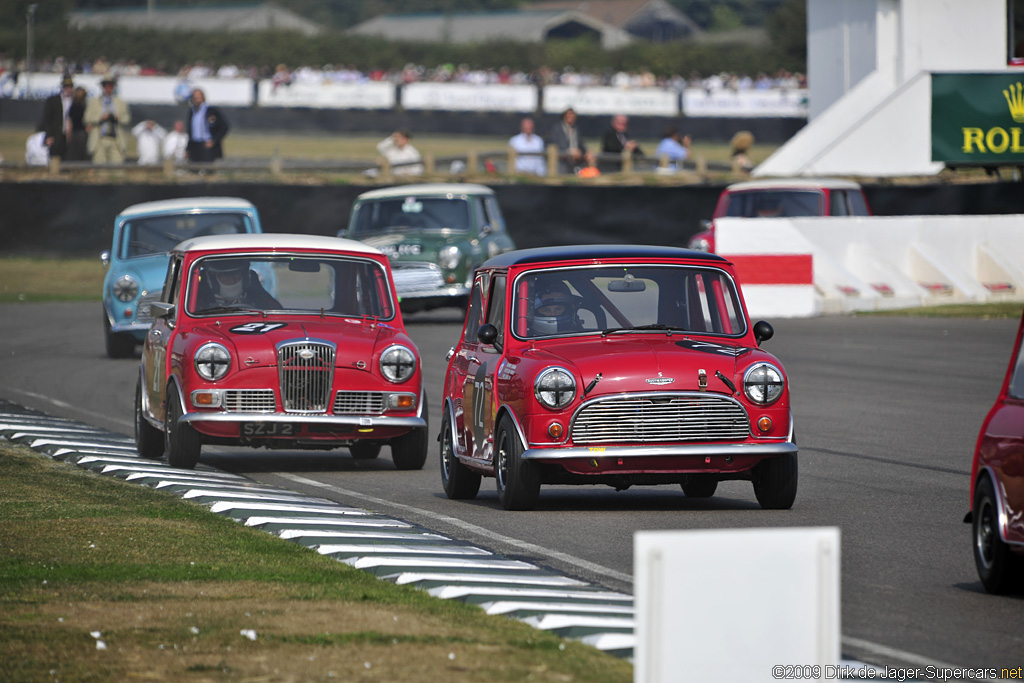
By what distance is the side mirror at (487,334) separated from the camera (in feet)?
34.0

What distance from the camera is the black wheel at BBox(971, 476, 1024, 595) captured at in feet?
23.4

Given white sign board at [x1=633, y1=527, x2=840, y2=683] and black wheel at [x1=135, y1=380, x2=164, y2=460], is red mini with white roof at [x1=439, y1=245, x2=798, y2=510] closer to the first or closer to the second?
black wheel at [x1=135, y1=380, x2=164, y2=460]

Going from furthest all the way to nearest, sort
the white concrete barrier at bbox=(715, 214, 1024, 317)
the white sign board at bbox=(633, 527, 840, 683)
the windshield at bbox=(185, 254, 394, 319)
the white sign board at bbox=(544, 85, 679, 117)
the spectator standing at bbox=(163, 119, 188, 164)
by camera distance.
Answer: the white sign board at bbox=(544, 85, 679, 117) → the spectator standing at bbox=(163, 119, 188, 164) → the white concrete barrier at bbox=(715, 214, 1024, 317) → the windshield at bbox=(185, 254, 394, 319) → the white sign board at bbox=(633, 527, 840, 683)

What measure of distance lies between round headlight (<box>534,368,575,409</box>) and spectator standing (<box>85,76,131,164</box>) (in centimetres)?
2519

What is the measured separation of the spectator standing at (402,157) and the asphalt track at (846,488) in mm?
11031

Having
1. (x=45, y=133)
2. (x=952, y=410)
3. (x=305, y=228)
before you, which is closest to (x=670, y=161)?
(x=305, y=228)

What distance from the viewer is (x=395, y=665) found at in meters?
5.68

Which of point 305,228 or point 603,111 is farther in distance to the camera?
point 603,111

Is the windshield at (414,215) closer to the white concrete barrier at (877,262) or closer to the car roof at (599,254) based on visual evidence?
the white concrete barrier at (877,262)

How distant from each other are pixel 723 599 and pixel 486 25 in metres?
106

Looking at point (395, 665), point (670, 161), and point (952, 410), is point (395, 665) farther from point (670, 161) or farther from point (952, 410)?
point (670, 161)

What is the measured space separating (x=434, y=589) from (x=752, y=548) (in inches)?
144

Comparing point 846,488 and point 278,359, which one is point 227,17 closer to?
point 278,359

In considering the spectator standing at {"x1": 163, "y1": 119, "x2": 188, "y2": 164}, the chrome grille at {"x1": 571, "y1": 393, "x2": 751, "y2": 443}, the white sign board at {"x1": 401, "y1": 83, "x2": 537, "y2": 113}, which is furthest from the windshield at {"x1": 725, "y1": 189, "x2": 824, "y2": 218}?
the white sign board at {"x1": 401, "y1": 83, "x2": 537, "y2": 113}
